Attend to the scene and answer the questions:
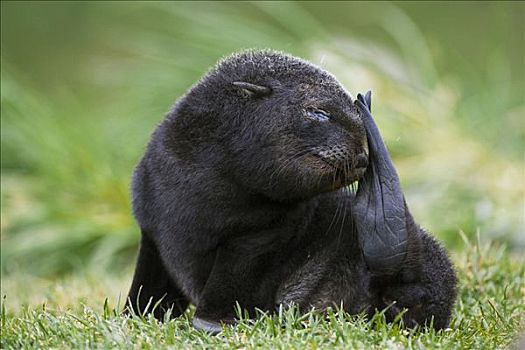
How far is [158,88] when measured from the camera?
31.3 ft

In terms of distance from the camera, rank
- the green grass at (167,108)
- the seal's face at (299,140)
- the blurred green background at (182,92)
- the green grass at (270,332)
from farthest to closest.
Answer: the blurred green background at (182,92) → the green grass at (167,108) → the seal's face at (299,140) → the green grass at (270,332)

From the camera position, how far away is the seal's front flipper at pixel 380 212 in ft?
14.4

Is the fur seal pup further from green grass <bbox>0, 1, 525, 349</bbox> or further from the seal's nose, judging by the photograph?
green grass <bbox>0, 1, 525, 349</bbox>

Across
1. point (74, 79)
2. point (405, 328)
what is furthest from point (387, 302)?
point (74, 79)

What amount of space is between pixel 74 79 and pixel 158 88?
333 cm

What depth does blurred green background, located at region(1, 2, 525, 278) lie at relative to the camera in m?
8.47

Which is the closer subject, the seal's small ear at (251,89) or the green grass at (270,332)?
the green grass at (270,332)

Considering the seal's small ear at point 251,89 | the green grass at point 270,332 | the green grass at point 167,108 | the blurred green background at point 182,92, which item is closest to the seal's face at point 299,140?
the seal's small ear at point 251,89

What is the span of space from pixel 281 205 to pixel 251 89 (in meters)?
0.52

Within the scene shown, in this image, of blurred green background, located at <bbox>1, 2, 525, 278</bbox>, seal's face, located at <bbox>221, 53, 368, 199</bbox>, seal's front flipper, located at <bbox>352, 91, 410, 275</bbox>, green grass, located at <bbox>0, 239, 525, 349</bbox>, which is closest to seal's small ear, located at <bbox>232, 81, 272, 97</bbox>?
seal's face, located at <bbox>221, 53, 368, 199</bbox>

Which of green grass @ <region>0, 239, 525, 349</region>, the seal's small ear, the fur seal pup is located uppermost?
the seal's small ear

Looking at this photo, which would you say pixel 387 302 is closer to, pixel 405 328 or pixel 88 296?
pixel 405 328

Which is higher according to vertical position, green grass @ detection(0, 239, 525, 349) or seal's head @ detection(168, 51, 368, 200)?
seal's head @ detection(168, 51, 368, 200)

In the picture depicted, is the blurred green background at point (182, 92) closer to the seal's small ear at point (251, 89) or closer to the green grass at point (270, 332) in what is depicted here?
the green grass at point (270, 332)
